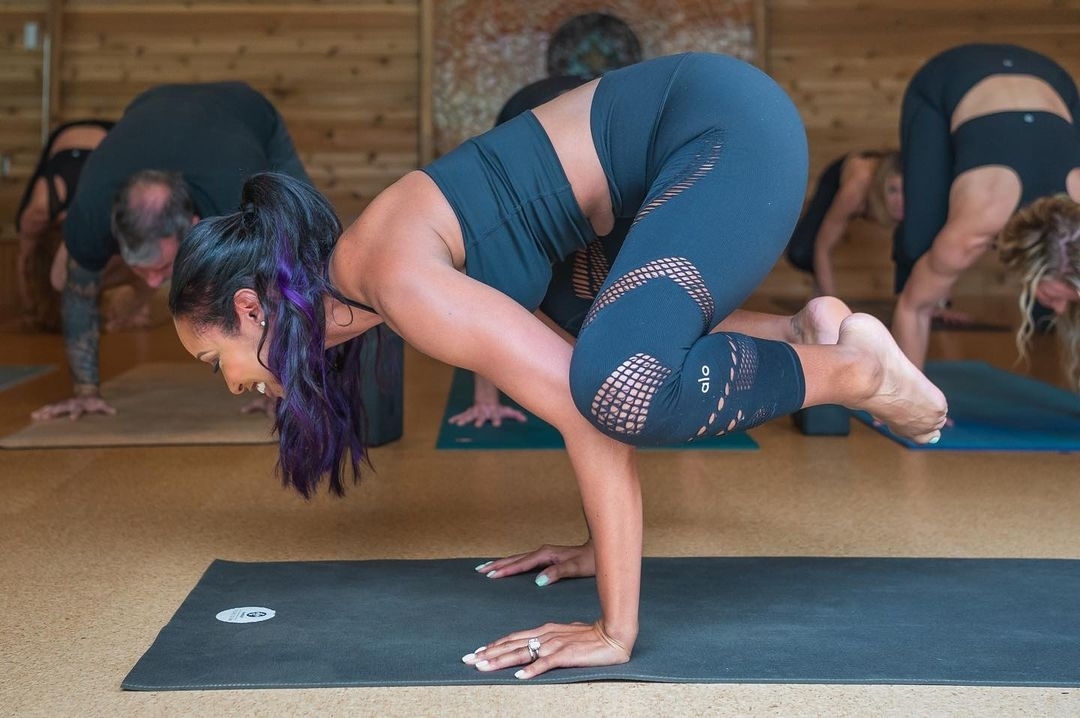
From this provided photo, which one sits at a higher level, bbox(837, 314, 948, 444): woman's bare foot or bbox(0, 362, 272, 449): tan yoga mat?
bbox(837, 314, 948, 444): woman's bare foot

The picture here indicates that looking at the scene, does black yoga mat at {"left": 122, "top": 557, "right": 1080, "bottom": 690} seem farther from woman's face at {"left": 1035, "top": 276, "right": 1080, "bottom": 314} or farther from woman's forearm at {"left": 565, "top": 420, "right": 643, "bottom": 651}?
woman's face at {"left": 1035, "top": 276, "right": 1080, "bottom": 314}

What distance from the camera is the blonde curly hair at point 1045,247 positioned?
116 inches

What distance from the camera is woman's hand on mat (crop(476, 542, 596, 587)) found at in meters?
2.14

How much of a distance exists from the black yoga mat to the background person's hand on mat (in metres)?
1.38

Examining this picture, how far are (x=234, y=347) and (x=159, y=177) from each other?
1.33 meters

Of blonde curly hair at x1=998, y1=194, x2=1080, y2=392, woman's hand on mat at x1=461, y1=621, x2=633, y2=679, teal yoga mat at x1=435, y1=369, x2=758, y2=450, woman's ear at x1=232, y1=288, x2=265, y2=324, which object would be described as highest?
woman's ear at x1=232, y1=288, x2=265, y2=324

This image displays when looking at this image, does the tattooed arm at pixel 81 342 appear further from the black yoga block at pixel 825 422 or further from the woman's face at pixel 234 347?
the black yoga block at pixel 825 422

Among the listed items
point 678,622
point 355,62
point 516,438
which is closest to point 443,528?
point 678,622

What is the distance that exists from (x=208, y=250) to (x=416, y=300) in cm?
37

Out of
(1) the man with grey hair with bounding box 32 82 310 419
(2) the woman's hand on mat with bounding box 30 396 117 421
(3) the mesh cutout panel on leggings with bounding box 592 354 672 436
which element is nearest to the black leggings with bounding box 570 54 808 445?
(3) the mesh cutout panel on leggings with bounding box 592 354 672 436

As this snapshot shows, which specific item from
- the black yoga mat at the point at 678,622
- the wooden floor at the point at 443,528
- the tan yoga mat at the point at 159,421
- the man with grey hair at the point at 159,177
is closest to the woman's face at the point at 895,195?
the wooden floor at the point at 443,528

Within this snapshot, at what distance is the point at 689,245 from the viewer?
5.56 ft

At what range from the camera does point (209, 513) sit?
268 cm

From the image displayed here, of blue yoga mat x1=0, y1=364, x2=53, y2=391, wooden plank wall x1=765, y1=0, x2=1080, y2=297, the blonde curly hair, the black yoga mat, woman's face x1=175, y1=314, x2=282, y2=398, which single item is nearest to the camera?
the black yoga mat
